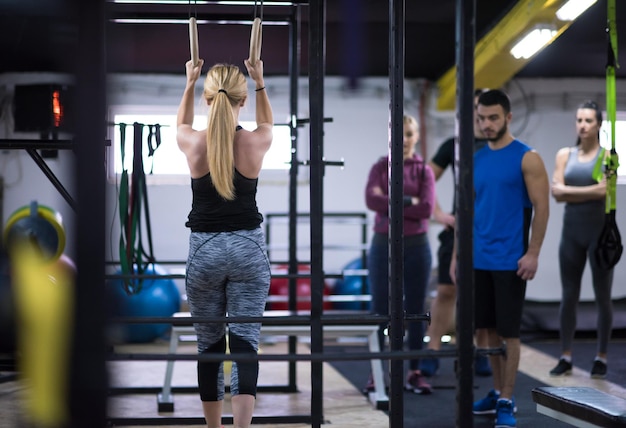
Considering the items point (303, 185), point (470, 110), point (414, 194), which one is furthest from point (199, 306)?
point (303, 185)

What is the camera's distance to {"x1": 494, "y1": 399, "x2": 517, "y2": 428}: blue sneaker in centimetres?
405

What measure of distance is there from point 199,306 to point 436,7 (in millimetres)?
4398

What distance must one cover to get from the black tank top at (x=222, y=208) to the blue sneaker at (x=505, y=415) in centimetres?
154

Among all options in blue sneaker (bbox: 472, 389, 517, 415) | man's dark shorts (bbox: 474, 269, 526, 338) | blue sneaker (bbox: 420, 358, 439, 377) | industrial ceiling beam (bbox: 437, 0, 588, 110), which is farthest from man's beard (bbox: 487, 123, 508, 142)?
industrial ceiling beam (bbox: 437, 0, 588, 110)

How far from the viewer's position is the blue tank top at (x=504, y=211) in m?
4.15

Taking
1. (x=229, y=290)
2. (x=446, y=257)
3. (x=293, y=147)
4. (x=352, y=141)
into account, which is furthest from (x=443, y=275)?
(x=352, y=141)

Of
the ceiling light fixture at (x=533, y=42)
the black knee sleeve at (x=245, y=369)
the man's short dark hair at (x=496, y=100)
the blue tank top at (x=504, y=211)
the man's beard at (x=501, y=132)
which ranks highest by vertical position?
the ceiling light fixture at (x=533, y=42)

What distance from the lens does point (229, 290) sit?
10.7 feet

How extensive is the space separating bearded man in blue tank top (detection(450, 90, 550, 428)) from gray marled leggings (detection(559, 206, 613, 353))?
1.36m

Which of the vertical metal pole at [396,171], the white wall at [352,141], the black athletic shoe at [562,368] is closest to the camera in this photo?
the vertical metal pole at [396,171]

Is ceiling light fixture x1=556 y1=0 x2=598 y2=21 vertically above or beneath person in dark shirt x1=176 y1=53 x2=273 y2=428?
above

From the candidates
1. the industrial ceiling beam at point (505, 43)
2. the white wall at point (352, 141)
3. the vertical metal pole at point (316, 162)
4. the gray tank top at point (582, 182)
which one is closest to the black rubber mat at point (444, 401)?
the gray tank top at point (582, 182)

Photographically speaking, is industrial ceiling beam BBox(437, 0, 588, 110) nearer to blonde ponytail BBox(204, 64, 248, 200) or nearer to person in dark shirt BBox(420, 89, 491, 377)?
person in dark shirt BBox(420, 89, 491, 377)

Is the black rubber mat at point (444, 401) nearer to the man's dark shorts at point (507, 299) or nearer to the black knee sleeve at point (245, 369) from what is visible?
the man's dark shorts at point (507, 299)
